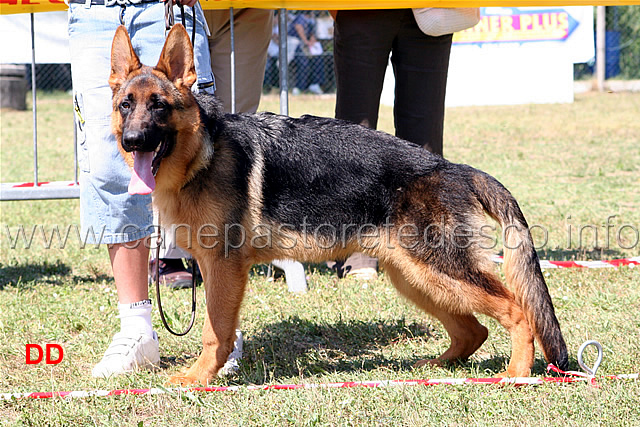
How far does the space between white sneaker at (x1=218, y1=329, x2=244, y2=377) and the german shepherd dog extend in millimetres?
154

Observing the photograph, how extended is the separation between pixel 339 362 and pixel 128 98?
1780 mm

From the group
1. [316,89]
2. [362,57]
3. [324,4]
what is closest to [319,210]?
[362,57]

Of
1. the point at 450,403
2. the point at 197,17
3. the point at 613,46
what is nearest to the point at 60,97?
the point at 613,46

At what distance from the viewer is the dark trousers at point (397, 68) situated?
16.0ft

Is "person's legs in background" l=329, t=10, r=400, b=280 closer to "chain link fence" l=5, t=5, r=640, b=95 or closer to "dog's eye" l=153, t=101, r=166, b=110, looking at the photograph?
"dog's eye" l=153, t=101, r=166, b=110

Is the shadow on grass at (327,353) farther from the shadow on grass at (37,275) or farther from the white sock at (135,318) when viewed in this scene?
the shadow on grass at (37,275)

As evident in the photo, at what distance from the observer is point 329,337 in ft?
13.8

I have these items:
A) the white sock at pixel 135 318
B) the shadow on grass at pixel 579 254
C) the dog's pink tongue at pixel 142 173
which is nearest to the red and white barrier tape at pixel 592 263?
the shadow on grass at pixel 579 254

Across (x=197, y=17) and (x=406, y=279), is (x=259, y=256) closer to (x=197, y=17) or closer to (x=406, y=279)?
(x=406, y=279)

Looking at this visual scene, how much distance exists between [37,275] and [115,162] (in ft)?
7.90

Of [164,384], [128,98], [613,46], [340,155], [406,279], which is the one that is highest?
[613,46]

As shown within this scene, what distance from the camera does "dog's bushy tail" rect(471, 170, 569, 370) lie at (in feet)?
10.9

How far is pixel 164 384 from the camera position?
344 cm

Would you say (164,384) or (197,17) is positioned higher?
(197,17)
